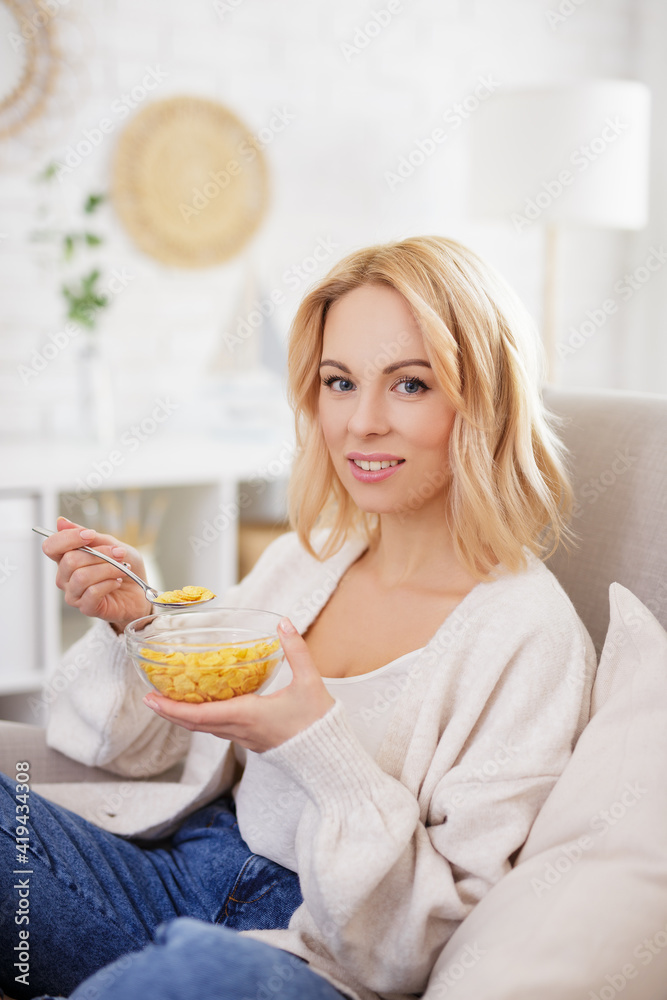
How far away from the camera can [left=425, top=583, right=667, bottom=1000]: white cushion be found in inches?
29.7

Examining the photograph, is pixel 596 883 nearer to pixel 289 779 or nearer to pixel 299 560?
pixel 289 779

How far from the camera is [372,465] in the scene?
110 cm

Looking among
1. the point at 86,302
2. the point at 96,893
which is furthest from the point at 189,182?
the point at 96,893

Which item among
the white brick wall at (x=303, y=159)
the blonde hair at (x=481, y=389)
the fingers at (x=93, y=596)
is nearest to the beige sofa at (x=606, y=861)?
the blonde hair at (x=481, y=389)

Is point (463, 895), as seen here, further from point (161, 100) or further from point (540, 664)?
point (161, 100)

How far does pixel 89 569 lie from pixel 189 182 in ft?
6.20

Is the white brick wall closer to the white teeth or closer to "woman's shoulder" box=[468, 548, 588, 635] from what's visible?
the white teeth

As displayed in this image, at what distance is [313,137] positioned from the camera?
111 inches

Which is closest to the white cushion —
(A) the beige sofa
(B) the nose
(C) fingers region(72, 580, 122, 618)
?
(A) the beige sofa

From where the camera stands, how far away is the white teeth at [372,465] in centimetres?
109

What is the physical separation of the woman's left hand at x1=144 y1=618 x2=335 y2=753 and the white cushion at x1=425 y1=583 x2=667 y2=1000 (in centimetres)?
25

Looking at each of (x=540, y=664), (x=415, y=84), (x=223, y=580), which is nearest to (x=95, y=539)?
(x=540, y=664)

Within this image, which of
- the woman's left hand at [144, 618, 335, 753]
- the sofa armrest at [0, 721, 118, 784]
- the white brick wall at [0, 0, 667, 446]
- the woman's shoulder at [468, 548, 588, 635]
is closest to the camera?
the woman's left hand at [144, 618, 335, 753]

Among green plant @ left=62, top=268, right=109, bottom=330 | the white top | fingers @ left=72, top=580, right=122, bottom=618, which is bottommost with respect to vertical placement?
the white top
